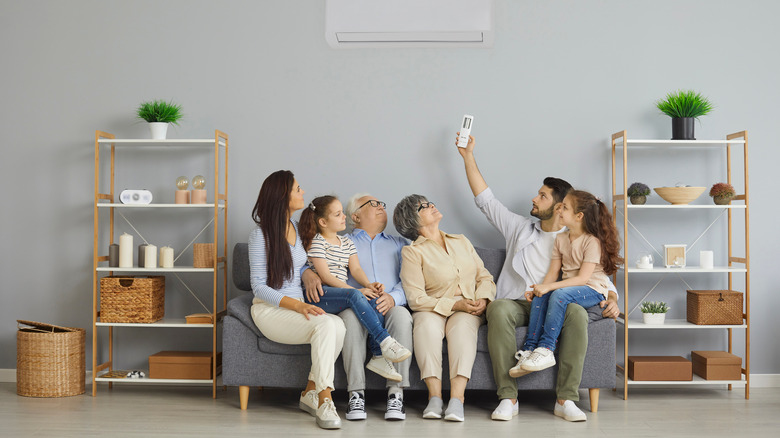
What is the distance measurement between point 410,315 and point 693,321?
1.59 meters

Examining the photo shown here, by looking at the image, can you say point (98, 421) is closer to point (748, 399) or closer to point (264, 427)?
point (264, 427)

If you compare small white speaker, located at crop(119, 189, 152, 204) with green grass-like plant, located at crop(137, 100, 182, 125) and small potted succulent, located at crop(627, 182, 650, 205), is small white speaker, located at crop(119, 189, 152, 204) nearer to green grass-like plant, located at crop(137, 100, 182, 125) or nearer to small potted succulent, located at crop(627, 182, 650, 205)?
green grass-like plant, located at crop(137, 100, 182, 125)

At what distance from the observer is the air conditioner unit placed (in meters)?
3.97

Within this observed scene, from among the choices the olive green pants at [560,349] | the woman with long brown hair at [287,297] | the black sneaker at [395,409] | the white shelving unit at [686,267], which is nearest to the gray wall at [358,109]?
the white shelving unit at [686,267]

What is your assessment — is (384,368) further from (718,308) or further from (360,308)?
(718,308)

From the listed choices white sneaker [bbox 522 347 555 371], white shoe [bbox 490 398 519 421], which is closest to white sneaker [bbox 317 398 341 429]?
white shoe [bbox 490 398 519 421]

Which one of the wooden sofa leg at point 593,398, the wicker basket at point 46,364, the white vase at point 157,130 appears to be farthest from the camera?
the white vase at point 157,130

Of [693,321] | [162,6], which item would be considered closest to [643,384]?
[693,321]

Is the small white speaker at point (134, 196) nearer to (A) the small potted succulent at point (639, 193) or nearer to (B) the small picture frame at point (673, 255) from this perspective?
(A) the small potted succulent at point (639, 193)

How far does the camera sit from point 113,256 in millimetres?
3783

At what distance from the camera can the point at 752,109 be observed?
397cm

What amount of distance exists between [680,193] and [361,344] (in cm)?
191

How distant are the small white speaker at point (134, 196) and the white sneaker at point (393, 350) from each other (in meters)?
1.62

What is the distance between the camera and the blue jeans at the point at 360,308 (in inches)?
123
